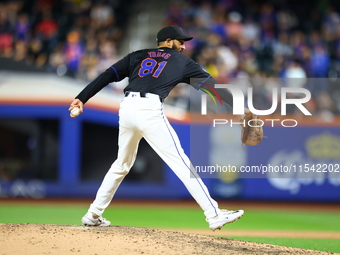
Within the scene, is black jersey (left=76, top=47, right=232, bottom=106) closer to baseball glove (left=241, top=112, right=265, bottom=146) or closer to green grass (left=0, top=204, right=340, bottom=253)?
baseball glove (left=241, top=112, right=265, bottom=146)

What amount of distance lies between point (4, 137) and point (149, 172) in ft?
10.9

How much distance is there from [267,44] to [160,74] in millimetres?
8492

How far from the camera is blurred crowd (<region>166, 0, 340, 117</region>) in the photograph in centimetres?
1102

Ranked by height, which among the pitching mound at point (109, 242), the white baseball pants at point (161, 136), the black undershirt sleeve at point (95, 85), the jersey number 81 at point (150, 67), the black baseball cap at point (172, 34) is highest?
the black baseball cap at point (172, 34)

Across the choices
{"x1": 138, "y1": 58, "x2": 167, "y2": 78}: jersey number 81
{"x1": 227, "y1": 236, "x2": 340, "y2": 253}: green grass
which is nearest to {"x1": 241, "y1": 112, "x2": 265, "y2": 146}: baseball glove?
{"x1": 138, "y1": 58, "x2": 167, "y2": 78}: jersey number 81

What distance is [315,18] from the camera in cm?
1463

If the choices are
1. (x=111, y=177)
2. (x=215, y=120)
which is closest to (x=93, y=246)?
(x=111, y=177)

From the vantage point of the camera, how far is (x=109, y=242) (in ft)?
15.4

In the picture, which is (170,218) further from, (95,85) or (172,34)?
(172,34)

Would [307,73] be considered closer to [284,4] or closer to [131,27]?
[284,4]

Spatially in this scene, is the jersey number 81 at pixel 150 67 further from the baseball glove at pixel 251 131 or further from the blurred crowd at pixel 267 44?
the blurred crowd at pixel 267 44

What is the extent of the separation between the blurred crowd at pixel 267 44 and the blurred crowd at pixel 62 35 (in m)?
1.74

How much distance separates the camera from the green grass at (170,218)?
320 inches

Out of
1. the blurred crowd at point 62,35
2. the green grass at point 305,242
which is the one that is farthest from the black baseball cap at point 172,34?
the blurred crowd at point 62,35
